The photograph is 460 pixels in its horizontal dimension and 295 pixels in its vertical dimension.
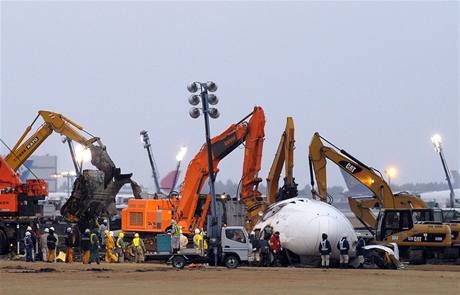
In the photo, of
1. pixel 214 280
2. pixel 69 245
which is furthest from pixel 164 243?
pixel 214 280

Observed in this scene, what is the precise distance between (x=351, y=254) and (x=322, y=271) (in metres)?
4.50

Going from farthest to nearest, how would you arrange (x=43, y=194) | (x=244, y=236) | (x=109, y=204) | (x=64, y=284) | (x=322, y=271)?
(x=109, y=204)
(x=43, y=194)
(x=244, y=236)
(x=322, y=271)
(x=64, y=284)

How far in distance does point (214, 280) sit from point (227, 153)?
69.6 ft

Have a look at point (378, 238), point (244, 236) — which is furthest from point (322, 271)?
point (378, 238)

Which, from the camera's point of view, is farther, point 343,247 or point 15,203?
point 15,203

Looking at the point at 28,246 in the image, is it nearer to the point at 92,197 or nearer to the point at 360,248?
the point at 92,197

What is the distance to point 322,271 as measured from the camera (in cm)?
4209

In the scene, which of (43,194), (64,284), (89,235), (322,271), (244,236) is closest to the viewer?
(64,284)

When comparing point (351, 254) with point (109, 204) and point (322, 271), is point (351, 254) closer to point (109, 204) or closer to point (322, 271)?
point (322, 271)

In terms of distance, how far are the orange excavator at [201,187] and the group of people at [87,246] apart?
3.78 meters

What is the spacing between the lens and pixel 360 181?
56125 mm

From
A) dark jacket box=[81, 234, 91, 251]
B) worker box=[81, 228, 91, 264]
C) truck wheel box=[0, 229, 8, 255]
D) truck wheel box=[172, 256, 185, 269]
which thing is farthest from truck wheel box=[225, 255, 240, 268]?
truck wheel box=[0, 229, 8, 255]

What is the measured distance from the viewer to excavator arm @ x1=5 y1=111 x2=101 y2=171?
2403 inches

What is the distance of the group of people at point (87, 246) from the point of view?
1877 inches
